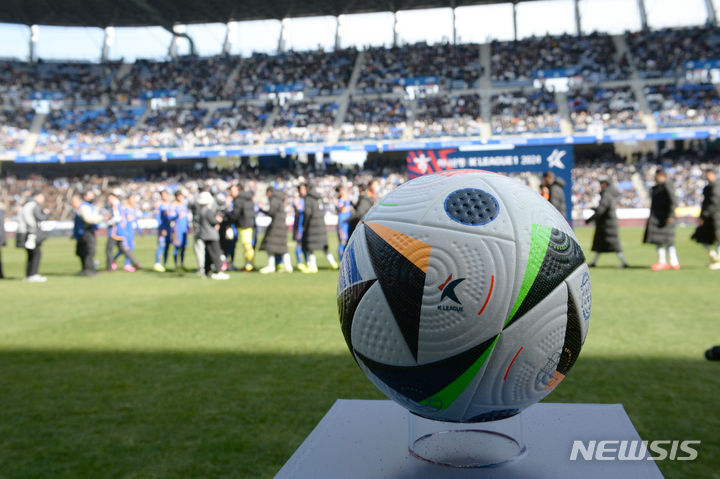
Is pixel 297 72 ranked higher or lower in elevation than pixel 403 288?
higher

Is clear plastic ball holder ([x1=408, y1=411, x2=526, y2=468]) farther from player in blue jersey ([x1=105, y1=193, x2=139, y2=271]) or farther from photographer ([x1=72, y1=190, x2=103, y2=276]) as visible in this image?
player in blue jersey ([x1=105, y1=193, x2=139, y2=271])

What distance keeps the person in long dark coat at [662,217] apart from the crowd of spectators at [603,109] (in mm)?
25341

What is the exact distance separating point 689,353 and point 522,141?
31.2 m

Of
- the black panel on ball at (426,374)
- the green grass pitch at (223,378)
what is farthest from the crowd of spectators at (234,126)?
the black panel on ball at (426,374)

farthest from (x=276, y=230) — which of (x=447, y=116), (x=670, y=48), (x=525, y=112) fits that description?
(x=670, y=48)

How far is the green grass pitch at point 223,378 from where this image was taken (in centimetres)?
322

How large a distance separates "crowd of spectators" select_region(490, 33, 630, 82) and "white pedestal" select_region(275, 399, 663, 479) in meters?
40.9

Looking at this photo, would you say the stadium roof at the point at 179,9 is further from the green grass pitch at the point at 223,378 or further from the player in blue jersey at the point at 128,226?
the green grass pitch at the point at 223,378

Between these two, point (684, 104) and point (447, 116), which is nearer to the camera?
point (684, 104)

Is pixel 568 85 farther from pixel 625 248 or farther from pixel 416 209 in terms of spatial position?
pixel 416 209

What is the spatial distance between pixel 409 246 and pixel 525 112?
37.9m

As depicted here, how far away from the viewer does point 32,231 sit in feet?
39.2

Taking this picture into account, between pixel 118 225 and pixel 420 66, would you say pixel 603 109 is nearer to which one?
pixel 420 66
